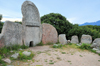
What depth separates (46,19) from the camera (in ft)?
45.5

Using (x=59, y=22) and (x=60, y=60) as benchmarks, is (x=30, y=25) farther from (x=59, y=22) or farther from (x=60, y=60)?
(x=59, y=22)

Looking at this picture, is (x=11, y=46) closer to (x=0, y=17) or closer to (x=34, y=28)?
(x=34, y=28)

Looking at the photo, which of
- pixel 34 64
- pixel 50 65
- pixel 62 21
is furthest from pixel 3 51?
pixel 62 21

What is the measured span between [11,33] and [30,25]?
1858mm

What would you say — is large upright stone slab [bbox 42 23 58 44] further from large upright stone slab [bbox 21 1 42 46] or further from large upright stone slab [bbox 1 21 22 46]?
large upright stone slab [bbox 1 21 22 46]

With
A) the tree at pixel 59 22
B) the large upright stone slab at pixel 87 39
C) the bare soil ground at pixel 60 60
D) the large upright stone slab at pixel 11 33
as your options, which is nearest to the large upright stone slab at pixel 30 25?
the large upright stone slab at pixel 11 33

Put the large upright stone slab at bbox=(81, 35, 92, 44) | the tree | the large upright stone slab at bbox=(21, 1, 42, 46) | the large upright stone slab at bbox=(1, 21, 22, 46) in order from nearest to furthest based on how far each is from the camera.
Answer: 1. the large upright stone slab at bbox=(1, 21, 22, 46)
2. the large upright stone slab at bbox=(21, 1, 42, 46)
3. the large upright stone slab at bbox=(81, 35, 92, 44)
4. the tree

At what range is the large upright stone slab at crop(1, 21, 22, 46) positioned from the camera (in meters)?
6.16

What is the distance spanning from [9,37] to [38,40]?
295 cm

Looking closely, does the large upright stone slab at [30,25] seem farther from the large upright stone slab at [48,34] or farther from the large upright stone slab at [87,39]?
the large upright stone slab at [87,39]

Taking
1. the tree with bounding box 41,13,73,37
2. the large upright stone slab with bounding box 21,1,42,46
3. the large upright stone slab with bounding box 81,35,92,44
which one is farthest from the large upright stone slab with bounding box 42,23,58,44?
the tree with bounding box 41,13,73,37

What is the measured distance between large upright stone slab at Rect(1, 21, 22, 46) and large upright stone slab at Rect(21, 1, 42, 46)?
1.53ft

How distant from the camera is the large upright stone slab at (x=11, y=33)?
6159 millimetres

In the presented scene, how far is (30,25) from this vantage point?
7.89m
